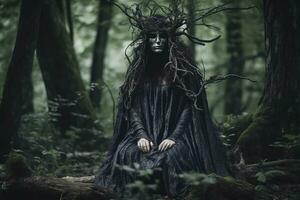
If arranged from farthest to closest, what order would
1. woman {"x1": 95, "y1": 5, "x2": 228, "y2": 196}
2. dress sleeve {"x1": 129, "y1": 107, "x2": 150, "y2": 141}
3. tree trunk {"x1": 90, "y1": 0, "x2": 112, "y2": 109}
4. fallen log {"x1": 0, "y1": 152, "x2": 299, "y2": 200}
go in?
1. tree trunk {"x1": 90, "y1": 0, "x2": 112, "y2": 109}
2. dress sleeve {"x1": 129, "y1": 107, "x2": 150, "y2": 141}
3. woman {"x1": 95, "y1": 5, "x2": 228, "y2": 196}
4. fallen log {"x1": 0, "y1": 152, "x2": 299, "y2": 200}

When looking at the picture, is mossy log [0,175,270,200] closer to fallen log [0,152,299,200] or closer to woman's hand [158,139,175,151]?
fallen log [0,152,299,200]

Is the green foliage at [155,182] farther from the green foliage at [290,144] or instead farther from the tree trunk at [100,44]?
the tree trunk at [100,44]

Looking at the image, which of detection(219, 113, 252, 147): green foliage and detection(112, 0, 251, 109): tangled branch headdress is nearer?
detection(112, 0, 251, 109): tangled branch headdress

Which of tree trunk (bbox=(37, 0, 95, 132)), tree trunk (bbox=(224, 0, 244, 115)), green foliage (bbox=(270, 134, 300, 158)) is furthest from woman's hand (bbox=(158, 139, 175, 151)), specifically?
tree trunk (bbox=(224, 0, 244, 115))

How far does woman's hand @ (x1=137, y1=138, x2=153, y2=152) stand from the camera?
769cm

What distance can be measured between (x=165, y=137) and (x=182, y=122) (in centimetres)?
32

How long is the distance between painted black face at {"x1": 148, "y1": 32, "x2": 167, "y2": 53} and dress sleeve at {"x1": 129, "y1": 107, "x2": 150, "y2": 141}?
93 cm

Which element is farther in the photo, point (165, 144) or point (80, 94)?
point (80, 94)

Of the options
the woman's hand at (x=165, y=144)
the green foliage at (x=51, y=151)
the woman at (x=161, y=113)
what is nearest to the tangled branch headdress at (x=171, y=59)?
the woman at (x=161, y=113)

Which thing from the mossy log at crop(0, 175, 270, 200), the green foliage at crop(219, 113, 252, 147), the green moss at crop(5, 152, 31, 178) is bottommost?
the mossy log at crop(0, 175, 270, 200)

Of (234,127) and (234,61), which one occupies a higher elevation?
(234,61)

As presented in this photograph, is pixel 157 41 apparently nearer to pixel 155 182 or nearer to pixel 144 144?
pixel 144 144

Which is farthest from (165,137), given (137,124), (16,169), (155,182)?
(16,169)

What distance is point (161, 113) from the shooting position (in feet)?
26.9
